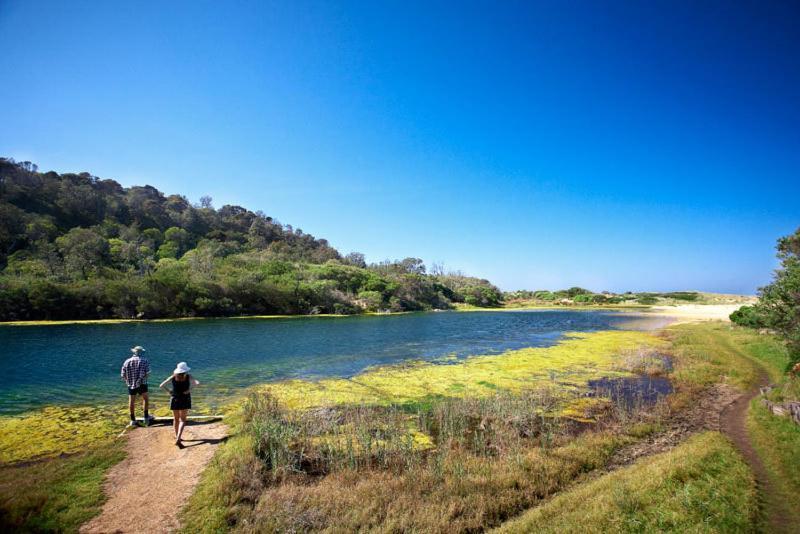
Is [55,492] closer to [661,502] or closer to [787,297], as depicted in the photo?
[661,502]

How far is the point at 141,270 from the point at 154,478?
2893 inches

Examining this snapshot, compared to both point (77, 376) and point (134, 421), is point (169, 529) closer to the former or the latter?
point (134, 421)

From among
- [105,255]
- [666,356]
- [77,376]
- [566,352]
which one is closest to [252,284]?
[105,255]

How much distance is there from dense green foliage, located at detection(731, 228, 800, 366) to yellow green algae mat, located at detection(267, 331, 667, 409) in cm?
723

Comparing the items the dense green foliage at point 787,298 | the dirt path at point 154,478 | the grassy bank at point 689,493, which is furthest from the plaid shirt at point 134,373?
the dense green foliage at point 787,298

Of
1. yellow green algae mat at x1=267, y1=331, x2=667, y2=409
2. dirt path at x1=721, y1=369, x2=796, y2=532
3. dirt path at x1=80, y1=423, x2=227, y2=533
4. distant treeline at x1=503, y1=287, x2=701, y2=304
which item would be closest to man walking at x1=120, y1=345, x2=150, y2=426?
dirt path at x1=80, y1=423, x2=227, y2=533

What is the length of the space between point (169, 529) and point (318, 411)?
705 cm

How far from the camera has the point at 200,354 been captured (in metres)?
26.6

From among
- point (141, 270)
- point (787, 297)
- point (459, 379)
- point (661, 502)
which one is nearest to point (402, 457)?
point (661, 502)

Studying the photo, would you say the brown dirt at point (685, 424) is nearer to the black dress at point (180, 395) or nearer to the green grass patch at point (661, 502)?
the green grass patch at point (661, 502)

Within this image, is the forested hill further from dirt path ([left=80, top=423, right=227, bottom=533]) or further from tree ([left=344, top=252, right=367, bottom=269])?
dirt path ([left=80, top=423, right=227, bottom=533])

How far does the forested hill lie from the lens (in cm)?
5103

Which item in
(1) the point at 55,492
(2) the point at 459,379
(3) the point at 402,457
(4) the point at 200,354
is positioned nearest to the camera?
(1) the point at 55,492

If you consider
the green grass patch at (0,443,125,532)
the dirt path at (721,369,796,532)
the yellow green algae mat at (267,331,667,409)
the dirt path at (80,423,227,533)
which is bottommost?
the yellow green algae mat at (267,331,667,409)
